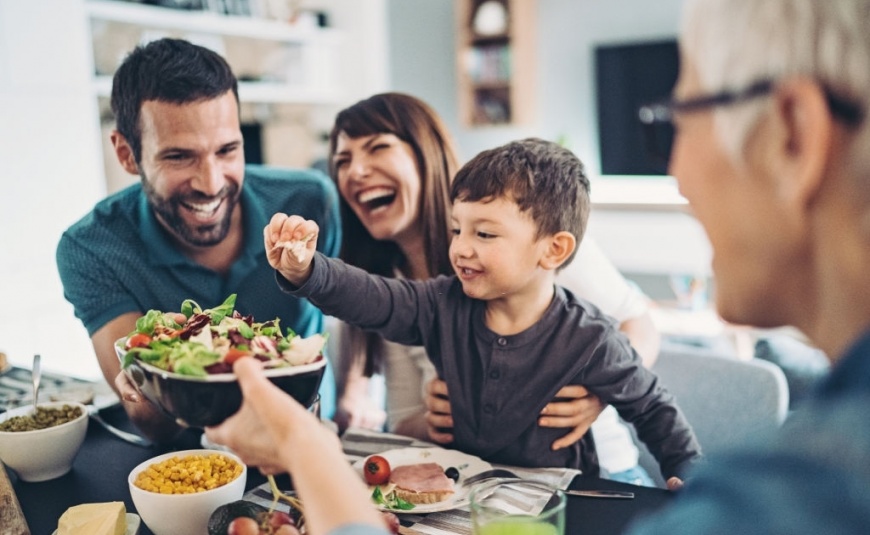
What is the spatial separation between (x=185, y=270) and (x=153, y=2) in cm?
271

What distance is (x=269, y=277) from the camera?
1.34m

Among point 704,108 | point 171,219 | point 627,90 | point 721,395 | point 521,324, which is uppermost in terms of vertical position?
point 627,90

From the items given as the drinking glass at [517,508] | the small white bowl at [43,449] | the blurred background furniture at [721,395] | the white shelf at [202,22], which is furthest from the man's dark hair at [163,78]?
the white shelf at [202,22]

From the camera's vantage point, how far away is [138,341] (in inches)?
35.9

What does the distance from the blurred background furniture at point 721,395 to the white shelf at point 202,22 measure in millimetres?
2902

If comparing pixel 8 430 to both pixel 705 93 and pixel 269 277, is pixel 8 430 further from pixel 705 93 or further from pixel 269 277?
pixel 705 93

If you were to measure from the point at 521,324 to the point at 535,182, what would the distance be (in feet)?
0.86

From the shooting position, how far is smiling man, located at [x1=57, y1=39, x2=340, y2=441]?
4.46 feet

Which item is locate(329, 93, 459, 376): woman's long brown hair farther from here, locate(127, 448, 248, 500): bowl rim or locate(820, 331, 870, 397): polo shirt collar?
locate(820, 331, 870, 397): polo shirt collar

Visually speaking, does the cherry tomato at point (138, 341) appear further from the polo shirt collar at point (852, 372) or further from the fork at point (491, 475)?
the polo shirt collar at point (852, 372)

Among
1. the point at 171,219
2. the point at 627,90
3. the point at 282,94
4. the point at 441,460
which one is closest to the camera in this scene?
the point at 441,460

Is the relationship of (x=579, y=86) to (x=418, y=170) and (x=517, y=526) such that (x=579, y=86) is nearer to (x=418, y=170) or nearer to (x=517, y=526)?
(x=418, y=170)

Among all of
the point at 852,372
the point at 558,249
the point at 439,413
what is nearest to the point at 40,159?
the point at 439,413

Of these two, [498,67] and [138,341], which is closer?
[138,341]
